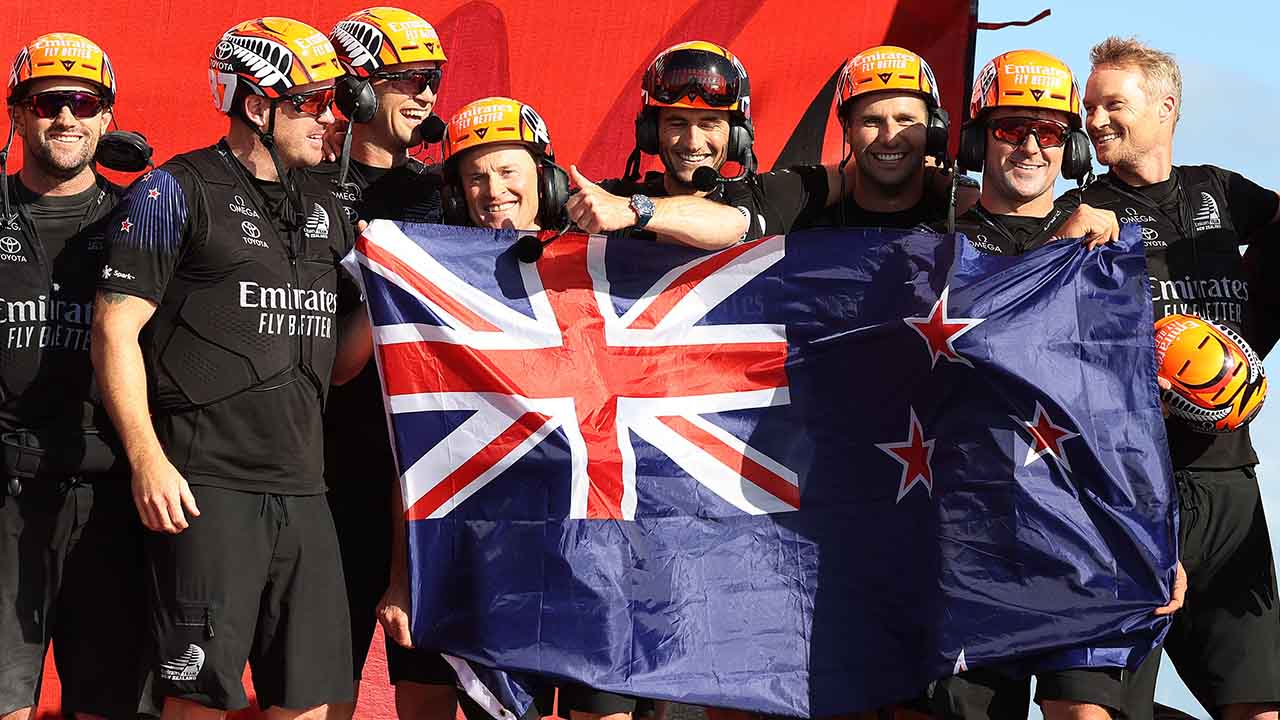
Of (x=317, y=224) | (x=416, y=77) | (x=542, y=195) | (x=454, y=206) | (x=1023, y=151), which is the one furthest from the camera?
(x=416, y=77)

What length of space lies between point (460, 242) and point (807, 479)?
1593 millimetres

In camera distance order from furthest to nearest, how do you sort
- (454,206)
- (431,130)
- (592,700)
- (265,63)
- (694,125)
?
(431,130), (694,125), (454,206), (592,700), (265,63)

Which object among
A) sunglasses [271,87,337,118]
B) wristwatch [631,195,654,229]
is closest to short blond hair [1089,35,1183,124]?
wristwatch [631,195,654,229]

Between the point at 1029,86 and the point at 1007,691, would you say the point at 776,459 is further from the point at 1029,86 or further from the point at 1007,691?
the point at 1029,86

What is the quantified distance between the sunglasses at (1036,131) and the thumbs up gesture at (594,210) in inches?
63.7

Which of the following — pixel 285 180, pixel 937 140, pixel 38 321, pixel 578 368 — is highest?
pixel 937 140

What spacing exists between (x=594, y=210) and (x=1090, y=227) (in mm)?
1861

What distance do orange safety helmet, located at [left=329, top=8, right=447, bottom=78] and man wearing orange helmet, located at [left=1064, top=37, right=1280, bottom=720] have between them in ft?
9.59

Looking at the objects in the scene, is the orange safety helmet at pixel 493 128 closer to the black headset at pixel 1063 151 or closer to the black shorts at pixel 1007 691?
the black headset at pixel 1063 151

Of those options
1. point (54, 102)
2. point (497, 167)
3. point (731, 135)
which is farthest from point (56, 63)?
point (731, 135)

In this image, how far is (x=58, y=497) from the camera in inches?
224

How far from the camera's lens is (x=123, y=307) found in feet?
16.5

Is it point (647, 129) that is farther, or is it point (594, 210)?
point (647, 129)

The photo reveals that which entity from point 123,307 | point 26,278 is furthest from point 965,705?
point 26,278
